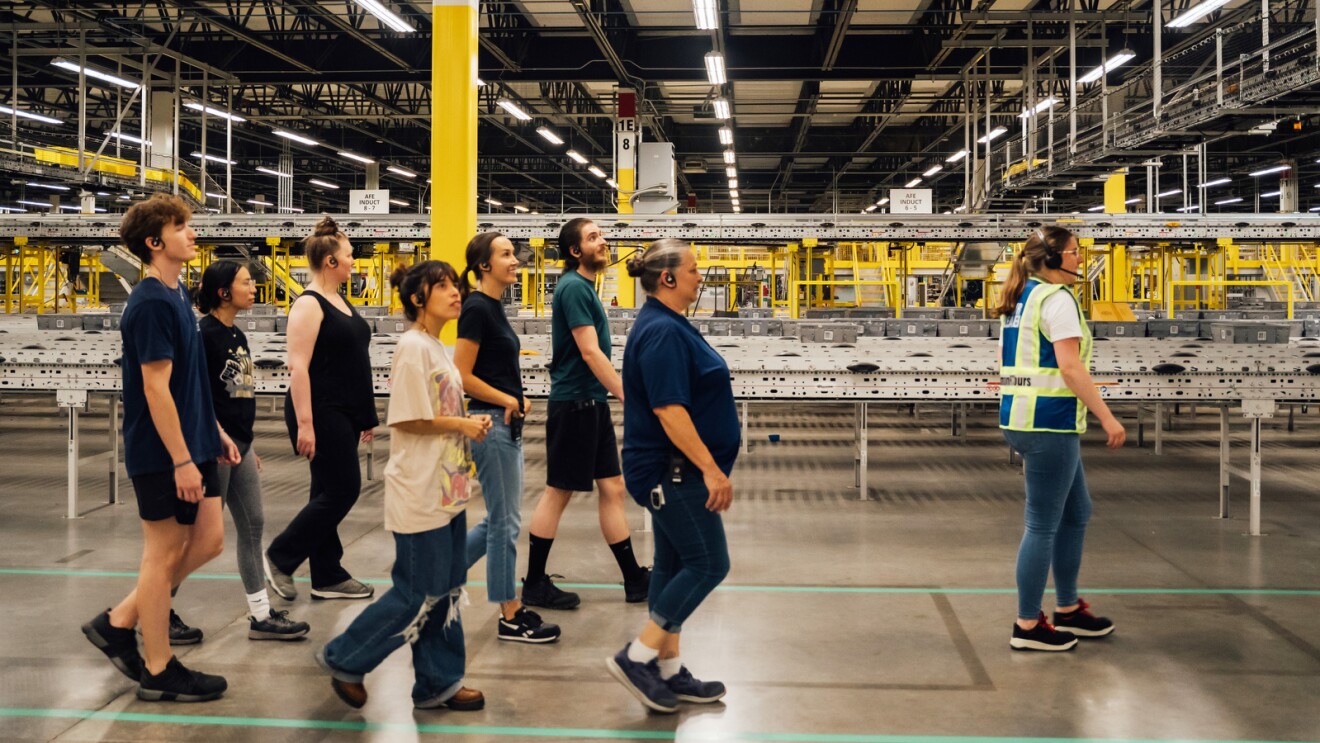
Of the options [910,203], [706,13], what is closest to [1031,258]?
[910,203]

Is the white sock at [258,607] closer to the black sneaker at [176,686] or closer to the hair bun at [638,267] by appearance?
the black sneaker at [176,686]

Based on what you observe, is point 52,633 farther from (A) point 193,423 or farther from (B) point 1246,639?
(B) point 1246,639

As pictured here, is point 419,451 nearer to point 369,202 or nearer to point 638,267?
point 638,267

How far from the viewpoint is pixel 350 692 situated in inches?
127

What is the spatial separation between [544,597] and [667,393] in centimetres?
187

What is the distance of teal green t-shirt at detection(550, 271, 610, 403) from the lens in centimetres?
409

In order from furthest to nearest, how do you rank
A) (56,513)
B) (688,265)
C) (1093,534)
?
(56,513), (1093,534), (688,265)

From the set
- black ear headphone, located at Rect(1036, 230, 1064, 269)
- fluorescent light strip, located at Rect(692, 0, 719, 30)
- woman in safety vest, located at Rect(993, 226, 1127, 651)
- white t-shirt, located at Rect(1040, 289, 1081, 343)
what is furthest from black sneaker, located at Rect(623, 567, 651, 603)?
fluorescent light strip, located at Rect(692, 0, 719, 30)

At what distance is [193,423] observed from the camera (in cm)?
327

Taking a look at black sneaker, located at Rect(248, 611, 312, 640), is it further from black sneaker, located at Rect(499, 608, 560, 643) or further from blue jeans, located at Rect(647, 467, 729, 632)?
blue jeans, located at Rect(647, 467, 729, 632)

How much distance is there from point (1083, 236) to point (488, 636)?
8443 mm

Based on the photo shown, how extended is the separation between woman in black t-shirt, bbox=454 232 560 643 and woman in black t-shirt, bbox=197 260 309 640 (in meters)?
0.83

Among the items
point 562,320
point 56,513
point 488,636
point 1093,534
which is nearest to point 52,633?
point 488,636

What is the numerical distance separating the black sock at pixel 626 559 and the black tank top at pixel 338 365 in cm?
125
